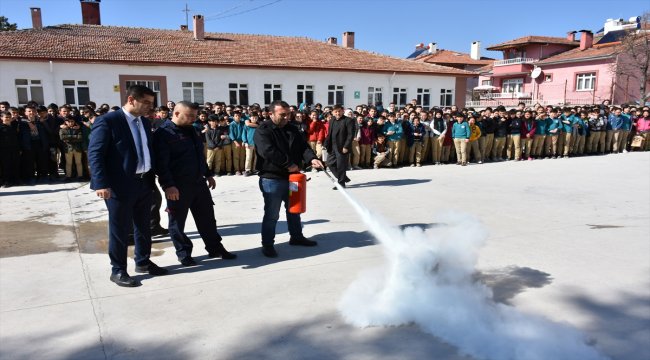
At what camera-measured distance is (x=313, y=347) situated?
131 inches

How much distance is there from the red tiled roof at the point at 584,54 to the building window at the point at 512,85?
11.9ft

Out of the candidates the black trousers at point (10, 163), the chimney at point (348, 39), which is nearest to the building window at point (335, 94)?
the chimney at point (348, 39)

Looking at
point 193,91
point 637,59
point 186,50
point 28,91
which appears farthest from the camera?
point 637,59

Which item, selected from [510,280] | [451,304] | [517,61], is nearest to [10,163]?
[451,304]

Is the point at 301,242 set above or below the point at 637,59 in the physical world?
below

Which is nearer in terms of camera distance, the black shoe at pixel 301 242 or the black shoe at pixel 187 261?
the black shoe at pixel 187 261

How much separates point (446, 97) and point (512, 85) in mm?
21029

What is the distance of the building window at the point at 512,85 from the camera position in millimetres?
48681

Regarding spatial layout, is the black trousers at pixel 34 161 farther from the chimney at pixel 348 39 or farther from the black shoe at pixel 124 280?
the chimney at pixel 348 39

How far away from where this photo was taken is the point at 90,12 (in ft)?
99.2

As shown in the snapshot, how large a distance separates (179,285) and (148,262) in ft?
1.69

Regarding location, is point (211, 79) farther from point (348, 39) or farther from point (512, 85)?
point (512, 85)

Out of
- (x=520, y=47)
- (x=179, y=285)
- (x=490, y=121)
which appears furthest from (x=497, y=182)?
(x=520, y=47)

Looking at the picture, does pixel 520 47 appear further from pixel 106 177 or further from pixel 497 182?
pixel 106 177
